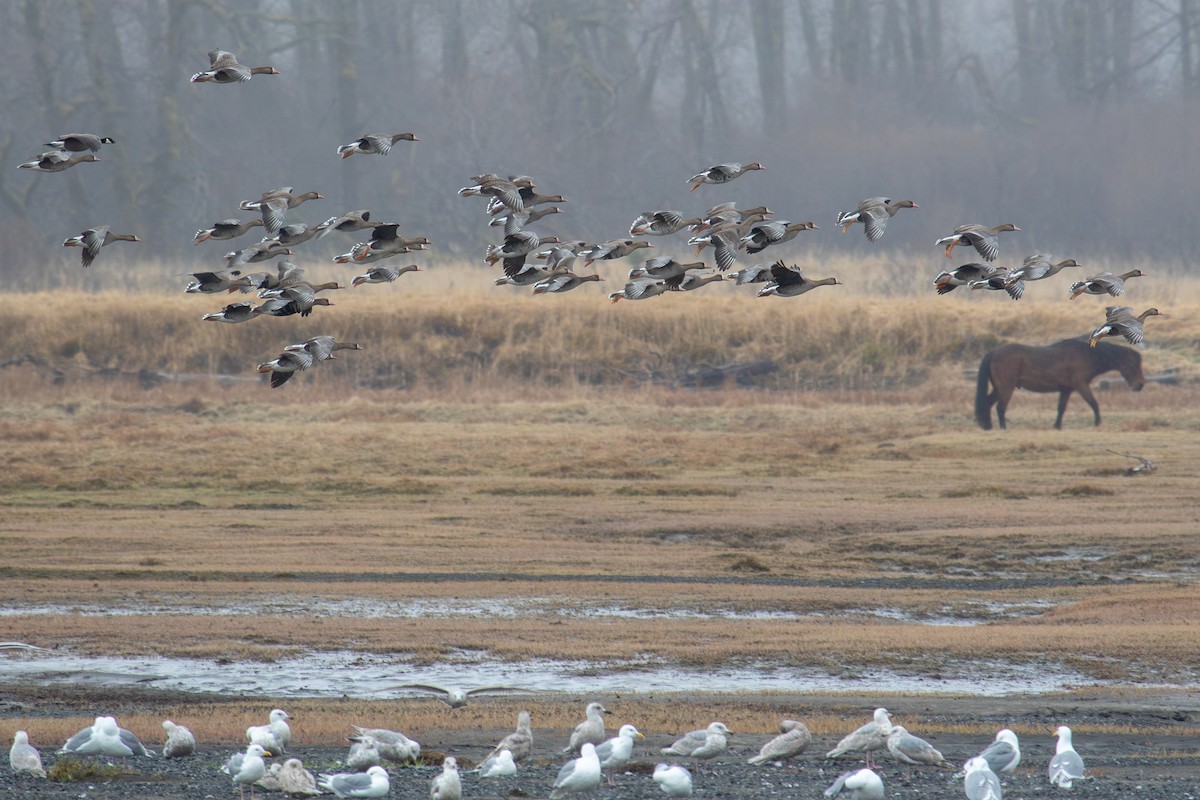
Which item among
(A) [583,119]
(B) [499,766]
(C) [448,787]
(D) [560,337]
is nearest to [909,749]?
(B) [499,766]

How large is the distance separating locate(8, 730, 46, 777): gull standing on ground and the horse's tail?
2157cm

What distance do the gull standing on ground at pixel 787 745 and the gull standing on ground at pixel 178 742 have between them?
10.5 ft

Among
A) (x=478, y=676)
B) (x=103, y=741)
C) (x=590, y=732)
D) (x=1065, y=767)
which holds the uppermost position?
(x=103, y=741)

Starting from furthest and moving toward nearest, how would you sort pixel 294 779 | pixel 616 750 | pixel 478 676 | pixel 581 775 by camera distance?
pixel 478 676, pixel 616 750, pixel 294 779, pixel 581 775

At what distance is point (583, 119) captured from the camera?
55.6 meters

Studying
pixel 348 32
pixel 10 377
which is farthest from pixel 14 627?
pixel 348 32

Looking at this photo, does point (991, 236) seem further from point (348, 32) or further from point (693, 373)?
point (348, 32)

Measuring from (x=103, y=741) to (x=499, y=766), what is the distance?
224 cm

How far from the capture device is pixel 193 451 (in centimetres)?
2577

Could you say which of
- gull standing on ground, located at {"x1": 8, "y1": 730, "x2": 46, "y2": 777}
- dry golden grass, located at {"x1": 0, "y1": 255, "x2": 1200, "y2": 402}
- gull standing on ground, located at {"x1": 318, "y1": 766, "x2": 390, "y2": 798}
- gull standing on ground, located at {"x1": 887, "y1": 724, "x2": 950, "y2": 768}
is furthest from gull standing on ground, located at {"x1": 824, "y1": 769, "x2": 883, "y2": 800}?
dry golden grass, located at {"x1": 0, "y1": 255, "x2": 1200, "y2": 402}

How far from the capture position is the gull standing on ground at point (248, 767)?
8.75m

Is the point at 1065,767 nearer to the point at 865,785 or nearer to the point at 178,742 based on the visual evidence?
the point at 865,785

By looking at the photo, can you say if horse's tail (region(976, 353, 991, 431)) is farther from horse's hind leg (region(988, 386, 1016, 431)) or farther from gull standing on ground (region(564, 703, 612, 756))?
gull standing on ground (region(564, 703, 612, 756))

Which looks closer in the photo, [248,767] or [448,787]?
[448,787]
